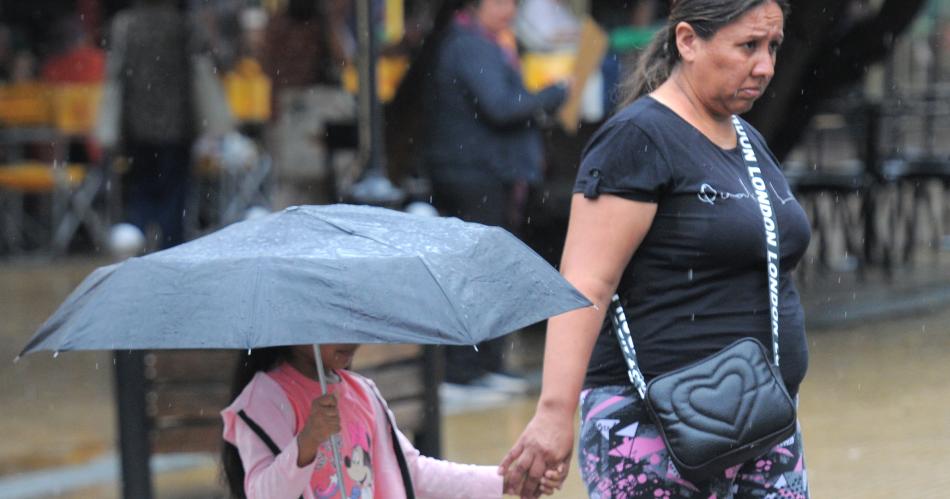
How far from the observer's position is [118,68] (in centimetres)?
1004

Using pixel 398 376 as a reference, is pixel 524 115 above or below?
above

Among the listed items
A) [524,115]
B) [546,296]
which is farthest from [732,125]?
[524,115]

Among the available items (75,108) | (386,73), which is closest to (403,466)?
(386,73)

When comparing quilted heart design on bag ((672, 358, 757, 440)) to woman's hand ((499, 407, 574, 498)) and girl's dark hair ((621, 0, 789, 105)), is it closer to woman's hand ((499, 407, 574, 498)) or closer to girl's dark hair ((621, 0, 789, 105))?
woman's hand ((499, 407, 574, 498))

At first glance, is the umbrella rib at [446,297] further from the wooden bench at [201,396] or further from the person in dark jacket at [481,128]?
the person in dark jacket at [481,128]

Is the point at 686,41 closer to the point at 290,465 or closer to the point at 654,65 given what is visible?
the point at 654,65

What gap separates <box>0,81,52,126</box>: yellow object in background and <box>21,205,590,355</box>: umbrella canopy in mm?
13176

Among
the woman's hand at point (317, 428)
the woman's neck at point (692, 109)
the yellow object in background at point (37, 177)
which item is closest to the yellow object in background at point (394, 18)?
the yellow object in background at point (37, 177)

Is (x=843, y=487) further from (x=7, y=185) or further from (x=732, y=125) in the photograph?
(x=7, y=185)

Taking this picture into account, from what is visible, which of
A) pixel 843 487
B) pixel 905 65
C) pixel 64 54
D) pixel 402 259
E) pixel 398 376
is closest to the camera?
pixel 402 259

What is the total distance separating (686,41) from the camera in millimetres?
3469

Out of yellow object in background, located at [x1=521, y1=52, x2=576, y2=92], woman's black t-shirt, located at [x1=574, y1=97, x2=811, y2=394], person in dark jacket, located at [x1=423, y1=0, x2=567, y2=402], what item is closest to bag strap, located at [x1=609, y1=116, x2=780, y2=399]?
woman's black t-shirt, located at [x1=574, y1=97, x2=811, y2=394]

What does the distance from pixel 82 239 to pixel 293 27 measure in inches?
247

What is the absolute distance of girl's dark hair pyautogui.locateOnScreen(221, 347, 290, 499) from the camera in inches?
135
